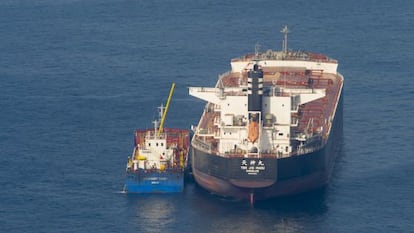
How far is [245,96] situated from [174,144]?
43.6ft

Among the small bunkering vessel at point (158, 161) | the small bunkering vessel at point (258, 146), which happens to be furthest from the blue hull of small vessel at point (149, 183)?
the small bunkering vessel at point (258, 146)

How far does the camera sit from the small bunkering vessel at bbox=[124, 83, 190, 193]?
188 m

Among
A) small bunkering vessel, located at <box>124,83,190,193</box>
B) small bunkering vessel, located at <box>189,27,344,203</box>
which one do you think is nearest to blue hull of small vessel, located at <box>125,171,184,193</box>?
small bunkering vessel, located at <box>124,83,190,193</box>

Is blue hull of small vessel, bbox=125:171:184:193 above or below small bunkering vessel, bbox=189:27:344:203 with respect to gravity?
below

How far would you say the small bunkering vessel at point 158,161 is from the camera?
187750mm

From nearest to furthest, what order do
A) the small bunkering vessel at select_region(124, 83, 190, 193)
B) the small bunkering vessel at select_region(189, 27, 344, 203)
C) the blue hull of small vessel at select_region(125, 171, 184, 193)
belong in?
the small bunkering vessel at select_region(189, 27, 344, 203), the blue hull of small vessel at select_region(125, 171, 184, 193), the small bunkering vessel at select_region(124, 83, 190, 193)

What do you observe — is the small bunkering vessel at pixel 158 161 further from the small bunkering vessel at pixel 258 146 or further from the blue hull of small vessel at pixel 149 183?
the small bunkering vessel at pixel 258 146

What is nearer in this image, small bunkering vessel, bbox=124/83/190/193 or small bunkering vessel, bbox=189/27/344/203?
small bunkering vessel, bbox=189/27/344/203

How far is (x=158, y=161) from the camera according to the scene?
191 meters

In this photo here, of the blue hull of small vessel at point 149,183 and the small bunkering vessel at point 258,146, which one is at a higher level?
the small bunkering vessel at point 258,146

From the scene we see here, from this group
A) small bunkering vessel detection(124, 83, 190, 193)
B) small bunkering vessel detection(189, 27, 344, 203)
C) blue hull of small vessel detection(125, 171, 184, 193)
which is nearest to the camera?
small bunkering vessel detection(189, 27, 344, 203)

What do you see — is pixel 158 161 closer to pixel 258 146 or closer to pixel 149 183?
pixel 149 183

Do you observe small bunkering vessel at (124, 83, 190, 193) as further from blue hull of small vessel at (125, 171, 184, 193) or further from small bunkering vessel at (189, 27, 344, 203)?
small bunkering vessel at (189, 27, 344, 203)

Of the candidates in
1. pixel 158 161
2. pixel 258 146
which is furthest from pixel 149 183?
pixel 258 146
